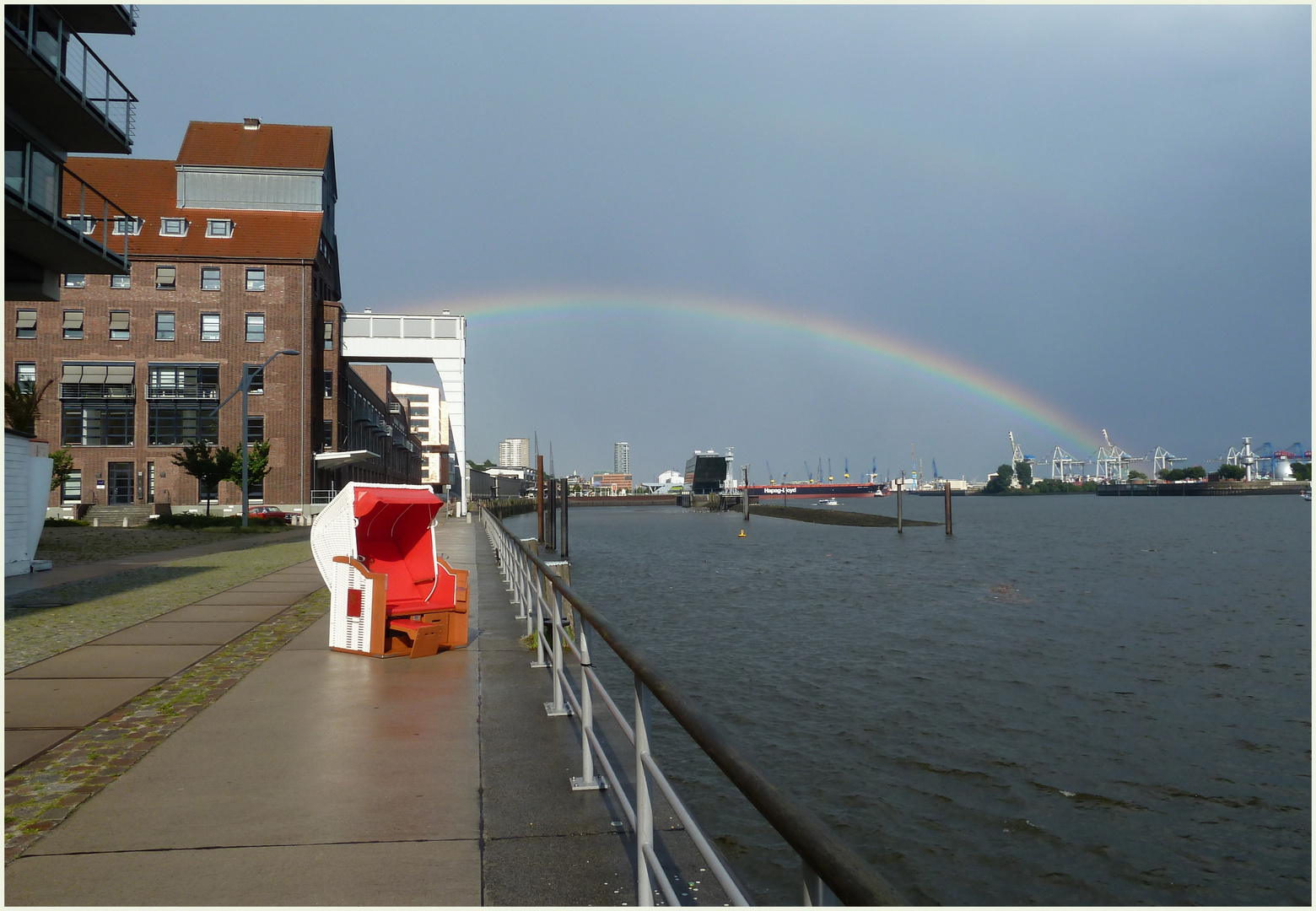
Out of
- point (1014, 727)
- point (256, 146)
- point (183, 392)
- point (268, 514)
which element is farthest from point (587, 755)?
point (256, 146)

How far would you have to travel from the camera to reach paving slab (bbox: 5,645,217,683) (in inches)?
325

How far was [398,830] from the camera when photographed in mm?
4449

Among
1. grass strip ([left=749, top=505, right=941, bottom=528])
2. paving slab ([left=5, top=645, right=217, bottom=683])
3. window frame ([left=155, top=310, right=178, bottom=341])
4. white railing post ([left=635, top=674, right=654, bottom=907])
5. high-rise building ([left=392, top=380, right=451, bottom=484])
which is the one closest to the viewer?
white railing post ([left=635, top=674, right=654, bottom=907])

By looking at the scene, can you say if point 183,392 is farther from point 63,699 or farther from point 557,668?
point 557,668

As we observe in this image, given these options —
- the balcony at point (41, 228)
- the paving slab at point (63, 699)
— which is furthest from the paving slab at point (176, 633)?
the balcony at point (41, 228)

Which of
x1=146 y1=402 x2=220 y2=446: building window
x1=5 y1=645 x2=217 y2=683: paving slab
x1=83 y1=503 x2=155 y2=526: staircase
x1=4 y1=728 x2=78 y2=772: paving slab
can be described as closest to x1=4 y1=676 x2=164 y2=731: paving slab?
x1=4 y1=728 x2=78 y2=772: paving slab

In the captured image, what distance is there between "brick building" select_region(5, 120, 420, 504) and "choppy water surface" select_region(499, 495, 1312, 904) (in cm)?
3134

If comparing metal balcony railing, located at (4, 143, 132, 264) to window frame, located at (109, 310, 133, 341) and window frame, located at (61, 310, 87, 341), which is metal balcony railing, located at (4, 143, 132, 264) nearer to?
window frame, located at (109, 310, 133, 341)

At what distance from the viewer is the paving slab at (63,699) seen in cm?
656

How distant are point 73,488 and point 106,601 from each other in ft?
145

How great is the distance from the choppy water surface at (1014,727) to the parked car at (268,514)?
66.9 ft

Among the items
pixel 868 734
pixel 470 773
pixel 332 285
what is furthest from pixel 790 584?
pixel 332 285

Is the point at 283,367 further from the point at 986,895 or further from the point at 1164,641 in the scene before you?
the point at 986,895

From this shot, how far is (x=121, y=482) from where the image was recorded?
169 feet
